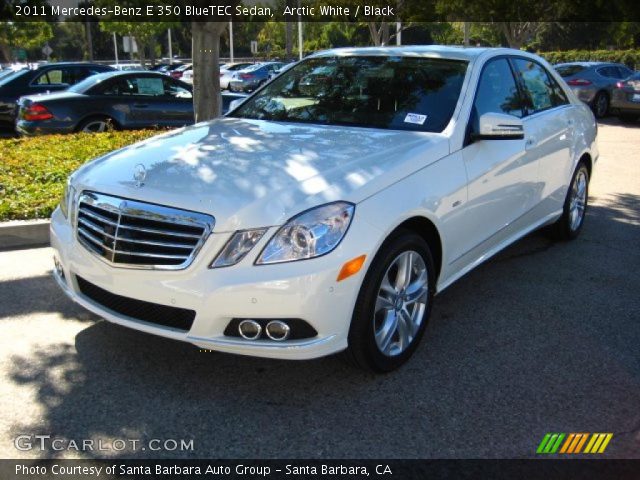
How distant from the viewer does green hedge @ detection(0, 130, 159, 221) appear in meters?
6.55

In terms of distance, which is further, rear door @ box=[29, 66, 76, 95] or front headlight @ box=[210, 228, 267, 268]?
rear door @ box=[29, 66, 76, 95]

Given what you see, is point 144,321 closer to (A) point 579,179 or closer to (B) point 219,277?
(B) point 219,277

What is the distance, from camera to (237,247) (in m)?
3.18

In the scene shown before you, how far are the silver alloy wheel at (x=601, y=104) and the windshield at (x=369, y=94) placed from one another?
51.7ft

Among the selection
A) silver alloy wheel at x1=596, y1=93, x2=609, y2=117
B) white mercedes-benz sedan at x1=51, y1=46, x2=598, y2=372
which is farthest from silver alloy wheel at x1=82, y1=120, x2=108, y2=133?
silver alloy wheel at x1=596, y1=93, x2=609, y2=117

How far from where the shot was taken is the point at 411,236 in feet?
11.9

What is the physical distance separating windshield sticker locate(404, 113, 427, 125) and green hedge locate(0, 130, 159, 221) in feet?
12.4

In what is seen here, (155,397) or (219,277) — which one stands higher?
(219,277)

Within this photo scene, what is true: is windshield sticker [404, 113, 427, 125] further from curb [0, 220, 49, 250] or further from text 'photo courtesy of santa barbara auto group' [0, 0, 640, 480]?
curb [0, 220, 49, 250]

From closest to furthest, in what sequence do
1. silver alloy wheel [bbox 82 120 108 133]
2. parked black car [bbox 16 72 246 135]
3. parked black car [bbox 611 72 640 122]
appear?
parked black car [bbox 16 72 246 135] → silver alloy wheel [bbox 82 120 108 133] → parked black car [bbox 611 72 640 122]

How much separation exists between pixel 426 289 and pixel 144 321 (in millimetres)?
1581

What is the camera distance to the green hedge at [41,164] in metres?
6.55

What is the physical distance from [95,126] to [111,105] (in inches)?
17.1

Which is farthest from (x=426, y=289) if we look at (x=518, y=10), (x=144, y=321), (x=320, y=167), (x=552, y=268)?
(x=518, y=10)
